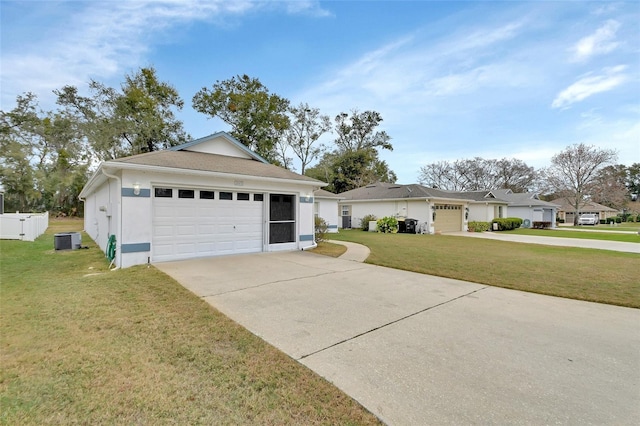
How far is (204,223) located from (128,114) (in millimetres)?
26664

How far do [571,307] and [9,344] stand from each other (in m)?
8.15

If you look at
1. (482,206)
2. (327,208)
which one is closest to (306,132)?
(327,208)

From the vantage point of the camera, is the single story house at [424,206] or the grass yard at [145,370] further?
the single story house at [424,206]

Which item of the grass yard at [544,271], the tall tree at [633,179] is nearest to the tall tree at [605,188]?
the tall tree at [633,179]

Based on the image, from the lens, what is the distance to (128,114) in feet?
93.8

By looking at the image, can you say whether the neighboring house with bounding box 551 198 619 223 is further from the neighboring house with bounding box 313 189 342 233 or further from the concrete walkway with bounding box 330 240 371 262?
the concrete walkway with bounding box 330 240 371 262

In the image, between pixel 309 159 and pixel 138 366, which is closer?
pixel 138 366

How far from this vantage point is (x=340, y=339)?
3.63 m

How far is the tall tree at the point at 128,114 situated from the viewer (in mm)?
28422

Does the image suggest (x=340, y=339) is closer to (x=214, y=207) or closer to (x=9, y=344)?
(x=9, y=344)

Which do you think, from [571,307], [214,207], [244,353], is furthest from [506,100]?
[244,353]

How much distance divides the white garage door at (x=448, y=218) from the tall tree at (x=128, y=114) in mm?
26094

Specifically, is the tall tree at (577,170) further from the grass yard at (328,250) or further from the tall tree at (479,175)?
the grass yard at (328,250)

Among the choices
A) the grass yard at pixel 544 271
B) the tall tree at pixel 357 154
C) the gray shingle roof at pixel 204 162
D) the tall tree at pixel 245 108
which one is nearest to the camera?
the grass yard at pixel 544 271
